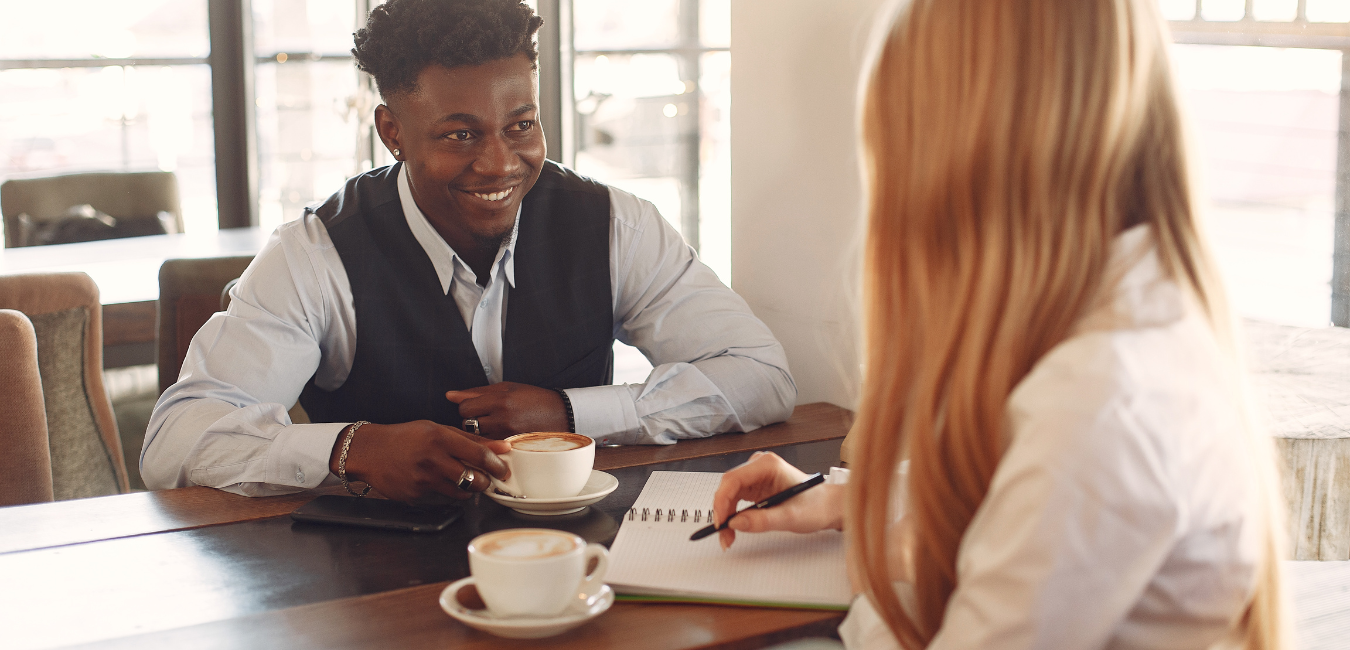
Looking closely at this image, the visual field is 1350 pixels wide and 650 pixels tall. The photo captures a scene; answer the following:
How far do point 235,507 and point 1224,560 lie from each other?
95 cm

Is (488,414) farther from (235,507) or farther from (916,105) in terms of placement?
(916,105)

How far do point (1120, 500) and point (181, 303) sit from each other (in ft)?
5.70

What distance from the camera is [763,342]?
1.59 m

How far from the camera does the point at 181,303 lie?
73.9 inches

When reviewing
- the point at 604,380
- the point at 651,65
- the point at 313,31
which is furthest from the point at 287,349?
the point at 313,31

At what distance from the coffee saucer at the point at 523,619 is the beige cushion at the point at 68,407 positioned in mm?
1338

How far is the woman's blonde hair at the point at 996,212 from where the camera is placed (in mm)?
629

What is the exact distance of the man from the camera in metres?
1.35

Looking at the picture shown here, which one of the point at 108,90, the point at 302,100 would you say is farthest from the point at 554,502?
the point at 108,90

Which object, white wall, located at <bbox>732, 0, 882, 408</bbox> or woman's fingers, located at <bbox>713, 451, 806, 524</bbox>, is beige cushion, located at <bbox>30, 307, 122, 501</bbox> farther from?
woman's fingers, located at <bbox>713, 451, 806, 524</bbox>

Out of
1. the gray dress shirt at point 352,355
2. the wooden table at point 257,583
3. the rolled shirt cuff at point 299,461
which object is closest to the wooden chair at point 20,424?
the gray dress shirt at point 352,355

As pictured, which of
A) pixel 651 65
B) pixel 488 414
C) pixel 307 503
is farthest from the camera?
pixel 651 65

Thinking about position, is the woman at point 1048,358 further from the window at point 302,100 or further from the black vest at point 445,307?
the window at point 302,100

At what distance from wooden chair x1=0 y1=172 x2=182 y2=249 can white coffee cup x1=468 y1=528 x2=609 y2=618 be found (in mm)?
3232
